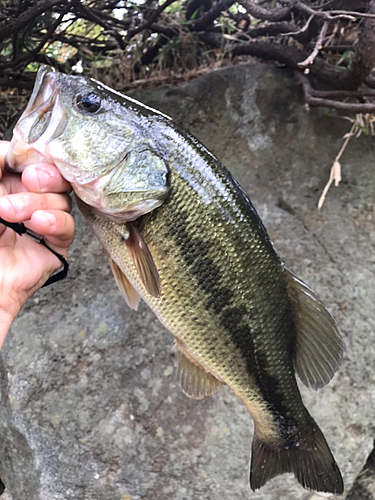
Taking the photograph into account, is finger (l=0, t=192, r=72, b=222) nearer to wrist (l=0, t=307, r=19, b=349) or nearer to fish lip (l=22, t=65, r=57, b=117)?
fish lip (l=22, t=65, r=57, b=117)

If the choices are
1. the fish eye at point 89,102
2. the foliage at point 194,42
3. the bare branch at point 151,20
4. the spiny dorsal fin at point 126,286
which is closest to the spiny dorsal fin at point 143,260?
the spiny dorsal fin at point 126,286

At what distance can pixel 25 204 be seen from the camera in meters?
1.03

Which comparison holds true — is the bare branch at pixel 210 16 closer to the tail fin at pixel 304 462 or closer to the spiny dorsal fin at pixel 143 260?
the spiny dorsal fin at pixel 143 260

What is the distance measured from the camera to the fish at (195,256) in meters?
1.09

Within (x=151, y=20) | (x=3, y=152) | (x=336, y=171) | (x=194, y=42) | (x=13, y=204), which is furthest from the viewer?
(x=194, y=42)

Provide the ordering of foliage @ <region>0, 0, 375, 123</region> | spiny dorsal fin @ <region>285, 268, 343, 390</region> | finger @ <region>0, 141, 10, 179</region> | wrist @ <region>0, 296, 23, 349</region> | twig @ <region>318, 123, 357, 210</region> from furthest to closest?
1. twig @ <region>318, 123, 357, 210</region>
2. foliage @ <region>0, 0, 375, 123</region>
3. spiny dorsal fin @ <region>285, 268, 343, 390</region>
4. wrist @ <region>0, 296, 23, 349</region>
5. finger @ <region>0, 141, 10, 179</region>

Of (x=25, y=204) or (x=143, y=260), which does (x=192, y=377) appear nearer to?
(x=143, y=260)

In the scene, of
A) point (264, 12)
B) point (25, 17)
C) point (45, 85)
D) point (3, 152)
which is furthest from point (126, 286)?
point (264, 12)

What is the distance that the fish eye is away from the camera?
1099 millimetres

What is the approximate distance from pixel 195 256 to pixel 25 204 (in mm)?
548

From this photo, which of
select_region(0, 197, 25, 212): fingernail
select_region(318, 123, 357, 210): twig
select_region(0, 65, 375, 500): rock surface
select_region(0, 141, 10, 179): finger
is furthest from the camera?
select_region(318, 123, 357, 210): twig

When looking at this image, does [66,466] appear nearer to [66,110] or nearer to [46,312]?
[46,312]

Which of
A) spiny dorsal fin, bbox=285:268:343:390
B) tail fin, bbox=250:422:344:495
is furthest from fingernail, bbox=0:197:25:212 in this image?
tail fin, bbox=250:422:344:495

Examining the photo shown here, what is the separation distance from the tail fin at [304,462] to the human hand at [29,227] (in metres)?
1.09
